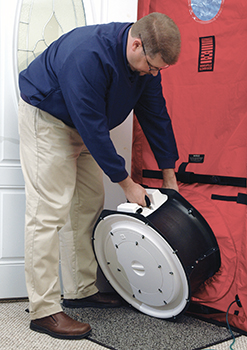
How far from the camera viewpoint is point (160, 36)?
1028 millimetres

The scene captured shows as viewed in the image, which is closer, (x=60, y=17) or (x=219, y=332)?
(x=219, y=332)

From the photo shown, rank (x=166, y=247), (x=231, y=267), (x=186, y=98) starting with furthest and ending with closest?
(x=186, y=98) < (x=231, y=267) < (x=166, y=247)

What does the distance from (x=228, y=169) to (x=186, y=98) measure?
14.2 inches

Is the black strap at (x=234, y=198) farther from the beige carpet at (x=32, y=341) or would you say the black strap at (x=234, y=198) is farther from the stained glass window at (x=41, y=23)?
the stained glass window at (x=41, y=23)

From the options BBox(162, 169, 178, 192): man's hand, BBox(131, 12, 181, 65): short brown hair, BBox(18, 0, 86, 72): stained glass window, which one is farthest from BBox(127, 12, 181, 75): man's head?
BBox(18, 0, 86, 72): stained glass window

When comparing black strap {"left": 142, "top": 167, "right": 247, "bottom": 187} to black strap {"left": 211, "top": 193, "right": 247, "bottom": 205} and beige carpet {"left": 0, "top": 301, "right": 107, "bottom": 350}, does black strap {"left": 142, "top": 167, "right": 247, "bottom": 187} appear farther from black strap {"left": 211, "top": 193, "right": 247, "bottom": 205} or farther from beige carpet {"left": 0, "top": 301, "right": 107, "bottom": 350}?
beige carpet {"left": 0, "top": 301, "right": 107, "bottom": 350}

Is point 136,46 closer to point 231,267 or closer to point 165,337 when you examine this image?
point 231,267

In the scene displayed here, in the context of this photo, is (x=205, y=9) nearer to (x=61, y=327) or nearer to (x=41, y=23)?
(x=41, y=23)

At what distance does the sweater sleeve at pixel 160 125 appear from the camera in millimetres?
1423

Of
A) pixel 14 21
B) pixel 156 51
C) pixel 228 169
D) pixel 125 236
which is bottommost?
pixel 125 236

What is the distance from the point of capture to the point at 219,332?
1.26m

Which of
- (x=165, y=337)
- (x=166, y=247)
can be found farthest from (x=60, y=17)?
(x=165, y=337)

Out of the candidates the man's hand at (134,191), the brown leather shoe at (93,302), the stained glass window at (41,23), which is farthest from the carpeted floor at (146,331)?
the stained glass window at (41,23)

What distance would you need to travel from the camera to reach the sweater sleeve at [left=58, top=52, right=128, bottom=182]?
108 centimetres
